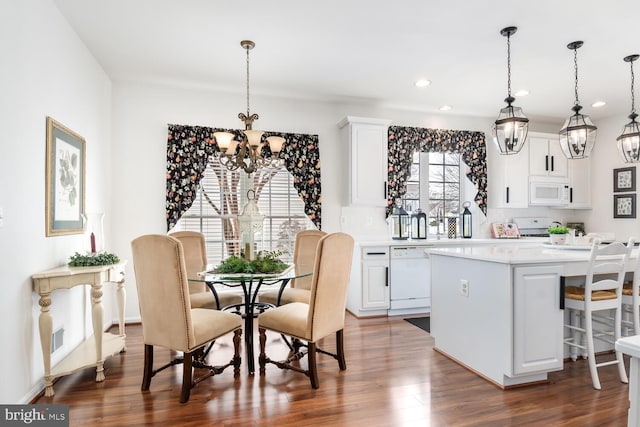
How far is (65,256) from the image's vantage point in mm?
2912

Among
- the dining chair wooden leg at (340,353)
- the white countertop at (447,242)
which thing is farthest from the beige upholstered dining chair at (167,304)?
the white countertop at (447,242)

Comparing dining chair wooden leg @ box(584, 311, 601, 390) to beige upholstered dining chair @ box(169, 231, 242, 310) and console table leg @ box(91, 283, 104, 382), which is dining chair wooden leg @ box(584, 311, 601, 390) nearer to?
beige upholstered dining chair @ box(169, 231, 242, 310)

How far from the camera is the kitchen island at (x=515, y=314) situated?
2.52 meters

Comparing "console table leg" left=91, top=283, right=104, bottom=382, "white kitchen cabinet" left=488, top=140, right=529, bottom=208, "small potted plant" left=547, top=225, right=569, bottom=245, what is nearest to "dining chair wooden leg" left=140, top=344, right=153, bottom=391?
"console table leg" left=91, top=283, right=104, bottom=382

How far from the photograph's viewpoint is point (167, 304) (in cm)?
238

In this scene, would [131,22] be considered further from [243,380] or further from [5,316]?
[243,380]

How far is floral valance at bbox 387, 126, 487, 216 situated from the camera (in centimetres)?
498

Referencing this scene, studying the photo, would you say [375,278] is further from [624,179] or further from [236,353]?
[624,179]

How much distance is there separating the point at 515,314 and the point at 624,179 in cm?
454

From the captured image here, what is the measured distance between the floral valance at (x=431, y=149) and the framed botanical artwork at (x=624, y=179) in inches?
81.8

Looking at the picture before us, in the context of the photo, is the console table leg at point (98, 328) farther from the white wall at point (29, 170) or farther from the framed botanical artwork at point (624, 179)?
the framed botanical artwork at point (624, 179)

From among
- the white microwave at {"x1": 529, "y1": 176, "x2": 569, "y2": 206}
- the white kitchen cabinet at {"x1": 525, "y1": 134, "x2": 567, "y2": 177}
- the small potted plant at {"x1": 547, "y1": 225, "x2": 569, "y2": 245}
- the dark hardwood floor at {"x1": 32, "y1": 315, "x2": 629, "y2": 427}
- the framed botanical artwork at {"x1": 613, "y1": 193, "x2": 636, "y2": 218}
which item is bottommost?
the dark hardwood floor at {"x1": 32, "y1": 315, "x2": 629, "y2": 427}

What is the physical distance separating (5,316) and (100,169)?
203 cm

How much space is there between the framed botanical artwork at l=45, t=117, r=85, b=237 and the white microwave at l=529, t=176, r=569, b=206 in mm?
5725
